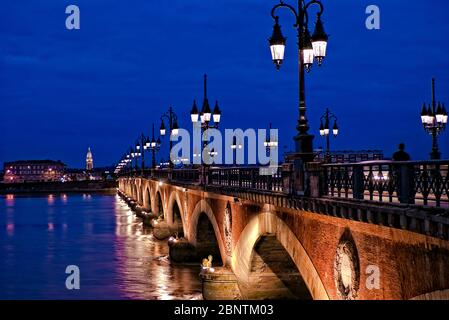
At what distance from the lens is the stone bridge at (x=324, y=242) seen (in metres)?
10.8

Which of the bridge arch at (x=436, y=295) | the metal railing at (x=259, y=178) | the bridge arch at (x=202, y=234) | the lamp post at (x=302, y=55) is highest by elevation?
the lamp post at (x=302, y=55)

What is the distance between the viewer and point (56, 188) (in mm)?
183375

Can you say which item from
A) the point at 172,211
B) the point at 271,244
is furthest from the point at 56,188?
the point at 271,244

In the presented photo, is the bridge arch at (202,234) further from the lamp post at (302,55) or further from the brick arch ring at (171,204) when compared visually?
the lamp post at (302,55)

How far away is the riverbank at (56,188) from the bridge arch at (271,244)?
155759 mm

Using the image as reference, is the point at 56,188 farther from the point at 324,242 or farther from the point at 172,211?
the point at 324,242

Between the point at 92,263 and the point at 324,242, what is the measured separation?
31.9 meters

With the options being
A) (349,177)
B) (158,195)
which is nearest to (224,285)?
(349,177)

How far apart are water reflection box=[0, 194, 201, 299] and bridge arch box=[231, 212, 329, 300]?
5.99 m

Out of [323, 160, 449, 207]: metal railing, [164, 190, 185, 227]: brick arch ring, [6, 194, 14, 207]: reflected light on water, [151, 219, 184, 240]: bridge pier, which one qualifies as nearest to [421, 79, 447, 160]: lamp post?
[323, 160, 449, 207]: metal railing

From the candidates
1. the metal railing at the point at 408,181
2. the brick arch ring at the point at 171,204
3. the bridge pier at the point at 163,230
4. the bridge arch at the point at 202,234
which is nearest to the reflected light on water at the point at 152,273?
the bridge pier at the point at 163,230

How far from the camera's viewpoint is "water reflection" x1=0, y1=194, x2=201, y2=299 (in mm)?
34562
